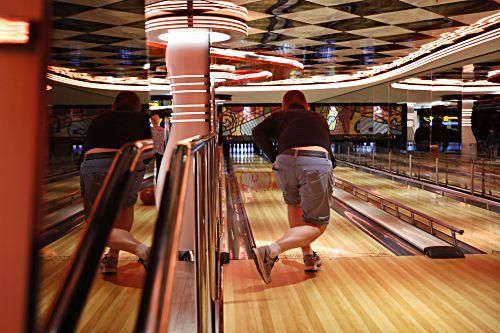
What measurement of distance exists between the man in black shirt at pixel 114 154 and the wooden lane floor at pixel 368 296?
2.03m

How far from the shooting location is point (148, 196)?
1205 mm

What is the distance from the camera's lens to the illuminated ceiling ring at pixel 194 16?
466 centimetres

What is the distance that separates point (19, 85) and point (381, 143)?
50.2ft

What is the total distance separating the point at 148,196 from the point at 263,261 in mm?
2498

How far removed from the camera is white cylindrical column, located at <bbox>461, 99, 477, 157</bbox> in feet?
29.0

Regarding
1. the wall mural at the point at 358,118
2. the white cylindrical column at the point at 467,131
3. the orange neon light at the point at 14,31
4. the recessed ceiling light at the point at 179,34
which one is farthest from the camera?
the wall mural at the point at 358,118

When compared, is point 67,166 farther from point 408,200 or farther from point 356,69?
point 356,69

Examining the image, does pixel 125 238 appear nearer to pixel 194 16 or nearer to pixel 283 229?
pixel 194 16

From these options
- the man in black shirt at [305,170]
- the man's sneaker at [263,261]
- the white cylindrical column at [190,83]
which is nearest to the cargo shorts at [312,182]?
the man in black shirt at [305,170]

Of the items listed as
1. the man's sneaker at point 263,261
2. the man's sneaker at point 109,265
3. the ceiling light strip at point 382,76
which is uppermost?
the ceiling light strip at point 382,76

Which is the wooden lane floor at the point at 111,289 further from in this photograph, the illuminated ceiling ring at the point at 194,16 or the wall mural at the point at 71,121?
the illuminated ceiling ring at the point at 194,16

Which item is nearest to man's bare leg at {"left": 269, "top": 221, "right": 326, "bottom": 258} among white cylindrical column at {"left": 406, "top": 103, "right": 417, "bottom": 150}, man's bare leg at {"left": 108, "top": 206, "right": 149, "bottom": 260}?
man's bare leg at {"left": 108, "top": 206, "right": 149, "bottom": 260}

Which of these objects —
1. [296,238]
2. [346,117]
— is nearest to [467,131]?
[296,238]

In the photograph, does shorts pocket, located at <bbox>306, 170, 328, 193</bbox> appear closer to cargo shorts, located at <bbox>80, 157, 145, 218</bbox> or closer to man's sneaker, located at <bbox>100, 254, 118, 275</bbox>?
man's sneaker, located at <bbox>100, 254, 118, 275</bbox>
